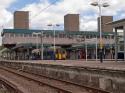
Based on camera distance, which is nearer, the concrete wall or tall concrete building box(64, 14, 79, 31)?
the concrete wall

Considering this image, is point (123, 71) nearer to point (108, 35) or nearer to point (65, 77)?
point (65, 77)

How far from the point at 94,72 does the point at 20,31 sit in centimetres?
11152

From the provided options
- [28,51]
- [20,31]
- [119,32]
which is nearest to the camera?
[119,32]

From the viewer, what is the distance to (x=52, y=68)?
35.7 m

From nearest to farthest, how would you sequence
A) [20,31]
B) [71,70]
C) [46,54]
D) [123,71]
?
1. [123,71]
2. [71,70]
3. [46,54]
4. [20,31]

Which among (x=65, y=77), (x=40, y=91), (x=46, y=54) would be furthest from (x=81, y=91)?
(x=46, y=54)

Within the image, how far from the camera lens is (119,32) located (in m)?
44.0

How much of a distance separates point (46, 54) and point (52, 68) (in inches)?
2460

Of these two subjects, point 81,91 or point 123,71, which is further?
point 81,91

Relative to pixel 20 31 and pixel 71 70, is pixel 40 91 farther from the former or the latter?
pixel 20 31

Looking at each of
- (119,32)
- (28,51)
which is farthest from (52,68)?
(28,51)

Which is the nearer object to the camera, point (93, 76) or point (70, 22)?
point (93, 76)

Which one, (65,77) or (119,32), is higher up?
(119,32)

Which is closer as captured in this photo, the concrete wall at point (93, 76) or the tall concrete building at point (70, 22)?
the concrete wall at point (93, 76)
